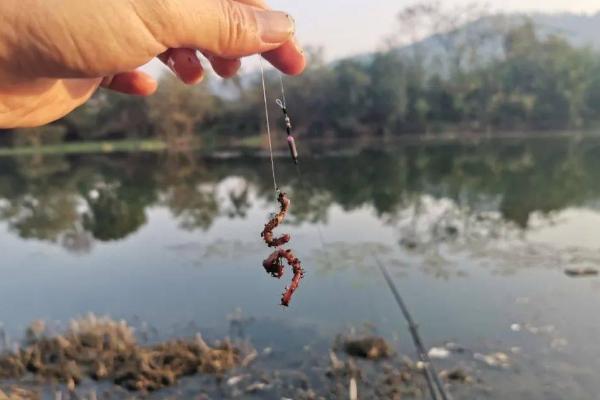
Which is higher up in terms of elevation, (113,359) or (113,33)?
(113,33)

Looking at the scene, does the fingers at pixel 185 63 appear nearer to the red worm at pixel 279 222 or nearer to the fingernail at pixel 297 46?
the fingernail at pixel 297 46

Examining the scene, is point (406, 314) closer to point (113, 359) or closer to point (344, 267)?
point (113, 359)

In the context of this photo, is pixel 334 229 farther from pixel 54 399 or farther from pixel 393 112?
pixel 393 112

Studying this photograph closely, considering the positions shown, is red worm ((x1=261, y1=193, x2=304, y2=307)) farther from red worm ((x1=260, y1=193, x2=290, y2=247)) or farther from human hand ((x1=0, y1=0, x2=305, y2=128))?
human hand ((x1=0, y1=0, x2=305, y2=128))

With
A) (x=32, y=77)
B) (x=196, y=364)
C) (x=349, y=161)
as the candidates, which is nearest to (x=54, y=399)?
(x=196, y=364)

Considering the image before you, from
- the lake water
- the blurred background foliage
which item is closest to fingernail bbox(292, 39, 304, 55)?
the lake water

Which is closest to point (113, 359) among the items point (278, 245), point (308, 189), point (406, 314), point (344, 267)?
point (406, 314)
